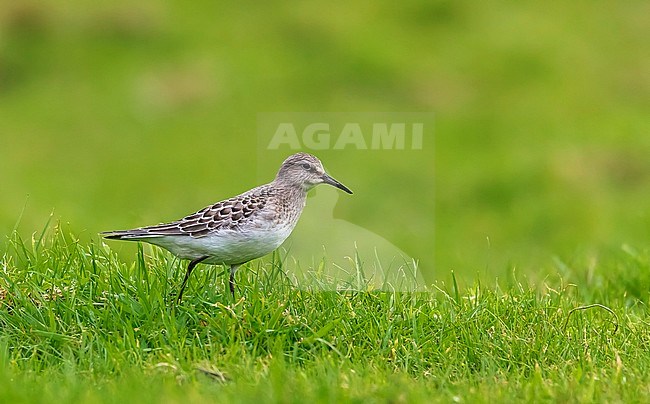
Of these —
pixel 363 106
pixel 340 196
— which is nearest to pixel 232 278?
pixel 340 196

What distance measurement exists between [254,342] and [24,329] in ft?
4.43

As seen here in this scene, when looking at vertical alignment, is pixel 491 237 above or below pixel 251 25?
below

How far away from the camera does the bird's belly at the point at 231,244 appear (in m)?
6.96

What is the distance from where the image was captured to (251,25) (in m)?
18.3

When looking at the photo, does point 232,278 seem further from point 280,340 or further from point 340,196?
point 340,196

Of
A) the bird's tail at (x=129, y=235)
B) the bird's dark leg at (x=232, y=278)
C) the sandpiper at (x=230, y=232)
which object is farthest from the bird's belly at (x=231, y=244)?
the bird's dark leg at (x=232, y=278)

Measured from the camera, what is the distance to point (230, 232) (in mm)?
6992

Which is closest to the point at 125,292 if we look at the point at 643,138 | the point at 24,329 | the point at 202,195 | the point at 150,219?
the point at 24,329

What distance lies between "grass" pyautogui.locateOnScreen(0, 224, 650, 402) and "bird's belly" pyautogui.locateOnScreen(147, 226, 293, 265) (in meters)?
0.29

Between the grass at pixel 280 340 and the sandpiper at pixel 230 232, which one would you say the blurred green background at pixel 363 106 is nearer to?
the grass at pixel 280 340

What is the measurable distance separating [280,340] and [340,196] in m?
7.94

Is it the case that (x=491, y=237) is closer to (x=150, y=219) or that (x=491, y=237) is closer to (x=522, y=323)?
(x=150, y=219)

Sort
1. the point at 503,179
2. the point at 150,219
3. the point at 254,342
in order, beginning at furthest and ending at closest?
the point at 503,179 → the point at 150,219 → the point at 254,342

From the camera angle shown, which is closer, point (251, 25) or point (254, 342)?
point (254, 342)
